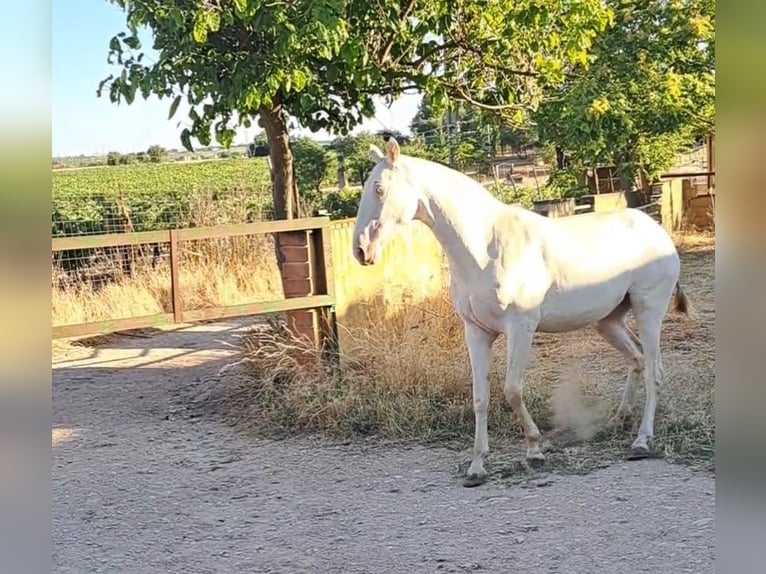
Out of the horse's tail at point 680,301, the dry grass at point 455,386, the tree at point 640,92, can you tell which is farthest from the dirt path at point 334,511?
the tree at point 640,92

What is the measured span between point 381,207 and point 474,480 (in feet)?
3.02

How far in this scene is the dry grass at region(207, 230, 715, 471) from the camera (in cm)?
289

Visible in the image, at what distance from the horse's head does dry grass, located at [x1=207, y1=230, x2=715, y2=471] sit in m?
0.85

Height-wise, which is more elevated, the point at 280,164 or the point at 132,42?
the point at 132,42

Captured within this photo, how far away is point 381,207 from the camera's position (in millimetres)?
2477

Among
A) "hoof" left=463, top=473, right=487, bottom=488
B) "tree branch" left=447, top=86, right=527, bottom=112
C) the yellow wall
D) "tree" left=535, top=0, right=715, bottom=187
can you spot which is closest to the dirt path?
"hoof" left=463, top=473, right=487, bottom=488

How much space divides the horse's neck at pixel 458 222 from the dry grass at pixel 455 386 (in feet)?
2.30

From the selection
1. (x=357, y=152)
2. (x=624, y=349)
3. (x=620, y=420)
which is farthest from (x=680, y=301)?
(x=357, y=152)

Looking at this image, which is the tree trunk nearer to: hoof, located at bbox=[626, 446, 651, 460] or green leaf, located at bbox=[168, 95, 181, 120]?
green leaf, located at bbox=[168, 95, 181, 120]

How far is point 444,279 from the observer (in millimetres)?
3500

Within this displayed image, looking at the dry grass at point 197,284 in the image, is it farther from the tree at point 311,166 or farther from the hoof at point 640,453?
the hoof at point 640,453

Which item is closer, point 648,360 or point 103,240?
point 648,360

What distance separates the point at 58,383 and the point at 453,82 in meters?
2.23

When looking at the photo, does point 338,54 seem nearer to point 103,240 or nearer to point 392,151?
point 392,151
